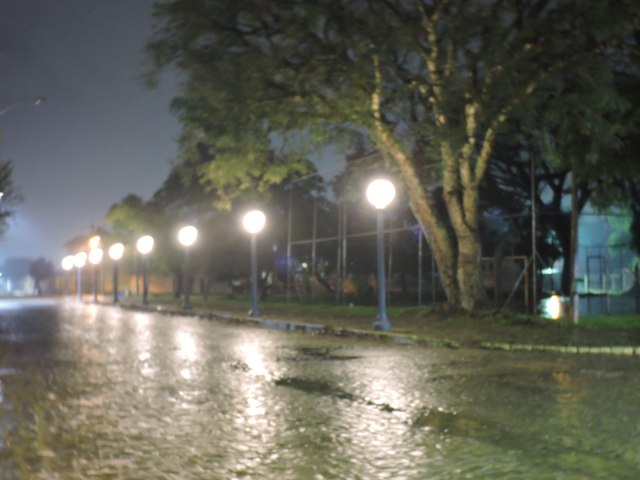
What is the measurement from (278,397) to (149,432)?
2.45m

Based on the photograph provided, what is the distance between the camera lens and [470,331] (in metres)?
19.7

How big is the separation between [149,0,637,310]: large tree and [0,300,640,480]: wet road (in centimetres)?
864

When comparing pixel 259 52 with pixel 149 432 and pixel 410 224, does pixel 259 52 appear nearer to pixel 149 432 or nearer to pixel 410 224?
pixel 410 224

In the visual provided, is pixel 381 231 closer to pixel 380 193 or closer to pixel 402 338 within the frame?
pixel 380 193

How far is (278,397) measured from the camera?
9.90 m

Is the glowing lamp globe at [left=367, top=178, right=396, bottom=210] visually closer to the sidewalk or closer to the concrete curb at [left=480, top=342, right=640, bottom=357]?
the sidewalk

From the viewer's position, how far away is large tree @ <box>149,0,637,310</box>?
20484 mm

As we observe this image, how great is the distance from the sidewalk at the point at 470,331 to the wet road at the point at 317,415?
1153mm

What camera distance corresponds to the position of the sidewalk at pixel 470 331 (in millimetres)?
16234

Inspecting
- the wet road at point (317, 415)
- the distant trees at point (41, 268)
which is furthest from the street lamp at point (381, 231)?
the distant trees at point (41, 268)

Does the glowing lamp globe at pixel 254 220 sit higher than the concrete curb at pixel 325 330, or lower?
higher

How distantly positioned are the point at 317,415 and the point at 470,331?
11.7m

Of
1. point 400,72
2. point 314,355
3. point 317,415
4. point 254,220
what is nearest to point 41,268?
point 254,220

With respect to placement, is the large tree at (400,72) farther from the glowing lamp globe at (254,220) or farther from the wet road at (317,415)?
the wet road at (317,415)
